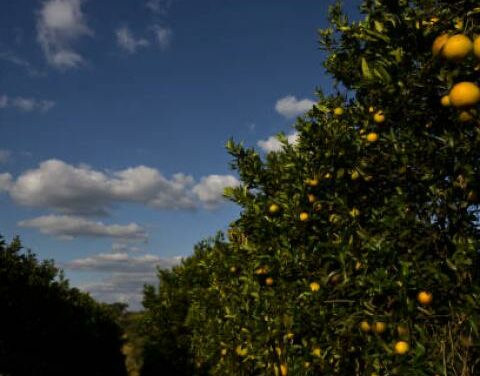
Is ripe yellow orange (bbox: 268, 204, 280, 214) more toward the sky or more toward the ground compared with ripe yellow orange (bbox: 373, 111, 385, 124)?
more toward the ground

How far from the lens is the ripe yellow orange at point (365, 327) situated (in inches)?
165

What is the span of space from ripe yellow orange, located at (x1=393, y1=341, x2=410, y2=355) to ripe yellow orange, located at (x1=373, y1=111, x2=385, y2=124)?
6.98ft

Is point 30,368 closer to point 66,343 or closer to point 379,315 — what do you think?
point 66,343

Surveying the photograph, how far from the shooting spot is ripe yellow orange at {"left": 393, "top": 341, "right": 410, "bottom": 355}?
3699 mm

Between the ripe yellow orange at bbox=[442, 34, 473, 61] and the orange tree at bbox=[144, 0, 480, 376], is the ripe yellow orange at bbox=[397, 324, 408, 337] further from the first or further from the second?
the ripe yellow orange at bbox=[442, 34, 473, 61]

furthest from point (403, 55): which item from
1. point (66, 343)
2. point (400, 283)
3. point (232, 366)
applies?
point (66, 343)

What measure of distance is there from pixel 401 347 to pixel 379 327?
32 cm

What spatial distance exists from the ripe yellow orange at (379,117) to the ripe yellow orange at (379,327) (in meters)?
1.97

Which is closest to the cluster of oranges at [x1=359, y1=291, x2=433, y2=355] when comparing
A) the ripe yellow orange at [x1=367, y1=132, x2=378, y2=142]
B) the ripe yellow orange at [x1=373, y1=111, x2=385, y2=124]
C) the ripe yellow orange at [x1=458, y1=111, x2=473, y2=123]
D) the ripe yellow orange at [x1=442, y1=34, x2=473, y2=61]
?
the ripe yellow orange at [x1=458, y1=111, x2=473, y2=123]

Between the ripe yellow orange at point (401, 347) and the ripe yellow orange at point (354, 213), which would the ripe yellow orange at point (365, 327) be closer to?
the ripe yellow orange at point (401, 347)

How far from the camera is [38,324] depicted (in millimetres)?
→ 12656

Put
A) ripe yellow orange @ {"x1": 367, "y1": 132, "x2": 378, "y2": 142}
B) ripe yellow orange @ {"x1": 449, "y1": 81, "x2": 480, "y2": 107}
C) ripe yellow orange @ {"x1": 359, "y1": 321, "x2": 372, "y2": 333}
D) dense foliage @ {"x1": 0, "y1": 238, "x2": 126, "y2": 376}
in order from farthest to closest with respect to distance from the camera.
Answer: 1. dense foliage @ {"x1": 0, "y1": 238, "x2": 126, "y2": 376}
2. ripe yellow orange @ {"x1": 367, "y1": 132, "x2": 378, "y2": 142}
3. ripe yellow orange @ {"x1": 359, "y1": 321, "x2": 372, "y2": 333}
4. ripe yellow orange @ {"x1": 449, "y1": 81, "x2": 480, "y2": 107}

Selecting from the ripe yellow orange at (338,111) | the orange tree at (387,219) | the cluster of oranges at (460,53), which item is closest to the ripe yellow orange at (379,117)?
the orange tree at (387,219)

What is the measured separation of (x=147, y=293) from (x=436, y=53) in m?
22.0
